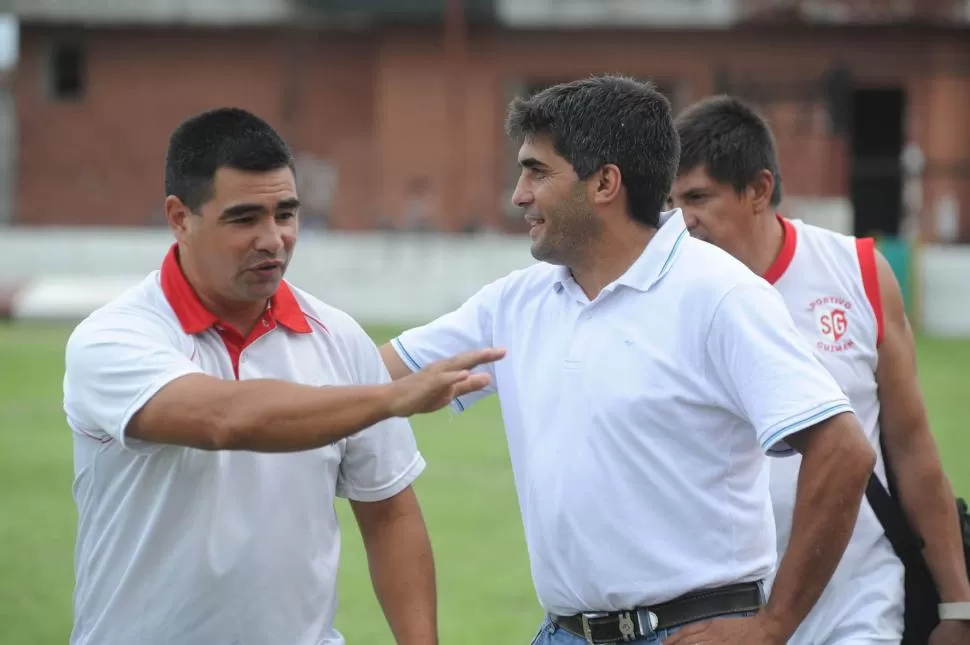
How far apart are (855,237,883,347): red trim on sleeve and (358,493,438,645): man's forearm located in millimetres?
1509

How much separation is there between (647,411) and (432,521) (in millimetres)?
7245

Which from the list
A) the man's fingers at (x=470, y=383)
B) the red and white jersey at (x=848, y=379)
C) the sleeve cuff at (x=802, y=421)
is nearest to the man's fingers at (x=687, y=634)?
the sleeve cuff at (x=802, y=421)

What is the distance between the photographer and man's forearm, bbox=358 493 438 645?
13.3 feet

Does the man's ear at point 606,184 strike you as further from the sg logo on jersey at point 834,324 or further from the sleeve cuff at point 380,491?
the sg logo on jersey at point 834,324

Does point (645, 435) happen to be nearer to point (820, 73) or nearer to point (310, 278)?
point (310, 278)

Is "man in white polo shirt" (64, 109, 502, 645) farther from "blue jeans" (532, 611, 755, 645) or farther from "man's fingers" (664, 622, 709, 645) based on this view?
"man's fingers" (664, 622, 709, 645)

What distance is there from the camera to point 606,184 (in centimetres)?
396

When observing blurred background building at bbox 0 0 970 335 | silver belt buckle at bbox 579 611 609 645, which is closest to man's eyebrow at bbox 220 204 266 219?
silver belt buckle at bbox 579 611 609 645

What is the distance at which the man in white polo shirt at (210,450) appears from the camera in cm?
367

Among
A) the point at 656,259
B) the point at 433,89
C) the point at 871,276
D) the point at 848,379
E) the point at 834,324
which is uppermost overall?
the point at 433,89

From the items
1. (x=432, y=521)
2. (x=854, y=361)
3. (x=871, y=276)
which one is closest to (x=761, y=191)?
(x=871, y=276)

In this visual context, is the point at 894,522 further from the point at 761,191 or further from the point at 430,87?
the point at 430,87

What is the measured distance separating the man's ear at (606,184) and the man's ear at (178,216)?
102cm

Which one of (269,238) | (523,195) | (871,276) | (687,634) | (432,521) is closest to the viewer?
(687,634)
